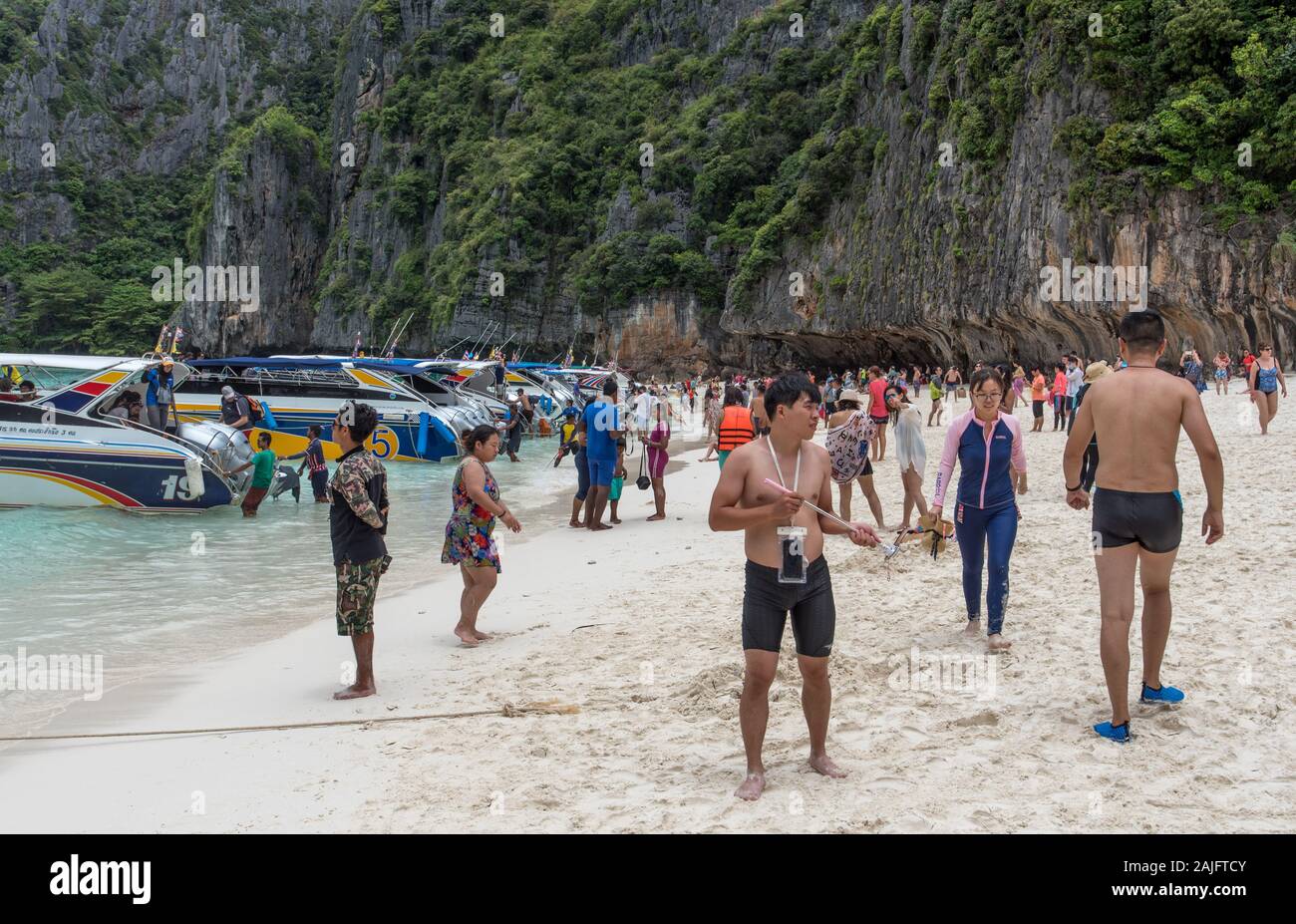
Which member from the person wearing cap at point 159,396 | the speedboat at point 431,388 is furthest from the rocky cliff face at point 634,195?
the person wearing cap at point 159,396

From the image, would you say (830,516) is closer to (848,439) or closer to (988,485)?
(988,485)

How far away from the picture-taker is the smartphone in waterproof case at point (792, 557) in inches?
165

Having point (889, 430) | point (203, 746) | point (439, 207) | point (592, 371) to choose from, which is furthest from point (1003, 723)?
point (439, 207)

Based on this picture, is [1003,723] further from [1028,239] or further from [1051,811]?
[1028,239]

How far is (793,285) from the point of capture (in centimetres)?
5247

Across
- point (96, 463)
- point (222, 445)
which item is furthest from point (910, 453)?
point (96, 463)

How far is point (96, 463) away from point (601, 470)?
322 inches

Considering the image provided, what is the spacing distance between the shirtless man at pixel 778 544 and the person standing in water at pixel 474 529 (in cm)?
325

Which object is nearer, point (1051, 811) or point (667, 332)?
point (1051, 811)

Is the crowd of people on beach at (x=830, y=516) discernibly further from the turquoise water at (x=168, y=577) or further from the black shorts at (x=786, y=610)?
the turquoise water at (x=168, y=577)

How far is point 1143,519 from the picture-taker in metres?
4.75

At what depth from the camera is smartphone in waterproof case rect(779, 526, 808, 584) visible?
4.20m
